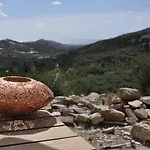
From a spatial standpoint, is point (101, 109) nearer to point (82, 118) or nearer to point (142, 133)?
point (82, 118)

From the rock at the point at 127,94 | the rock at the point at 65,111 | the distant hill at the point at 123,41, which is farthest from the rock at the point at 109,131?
the distant hill at the point at 123,41

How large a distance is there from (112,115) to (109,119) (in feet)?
0.20

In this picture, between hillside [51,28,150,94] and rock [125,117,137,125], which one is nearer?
rock [125,117,137,125]

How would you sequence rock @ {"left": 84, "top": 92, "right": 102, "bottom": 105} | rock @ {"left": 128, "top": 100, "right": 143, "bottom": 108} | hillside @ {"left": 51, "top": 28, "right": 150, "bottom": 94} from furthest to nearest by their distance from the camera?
hillside @ {"left": 51, "top": 28, "right": 150, "bottom": 94} → rock @ {"left": 84, "top": 92, "right": 102, "bottom": 105} → rock @ {"left": 128, "top": 100, "right": 143, "bottom": 108}

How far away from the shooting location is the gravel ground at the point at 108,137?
111 inches

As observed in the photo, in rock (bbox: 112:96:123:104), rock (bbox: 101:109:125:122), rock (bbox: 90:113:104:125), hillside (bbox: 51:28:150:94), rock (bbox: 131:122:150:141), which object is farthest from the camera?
hillside (bbox: 51:28:150:94)

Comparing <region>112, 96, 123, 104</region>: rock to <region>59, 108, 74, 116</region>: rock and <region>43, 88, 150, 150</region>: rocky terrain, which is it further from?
<region>59, 108, 74, 116</region>: rock

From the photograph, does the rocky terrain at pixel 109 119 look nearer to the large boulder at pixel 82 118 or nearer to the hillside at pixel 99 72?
the large boulder at pixel 82 118

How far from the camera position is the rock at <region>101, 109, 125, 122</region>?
3.61 m

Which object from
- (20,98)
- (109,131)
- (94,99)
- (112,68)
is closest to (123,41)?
(112,68)

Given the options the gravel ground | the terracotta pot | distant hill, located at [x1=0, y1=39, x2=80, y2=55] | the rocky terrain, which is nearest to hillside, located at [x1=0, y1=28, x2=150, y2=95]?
the rocky terrain

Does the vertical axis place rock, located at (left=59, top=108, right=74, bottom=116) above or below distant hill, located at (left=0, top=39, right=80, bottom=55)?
below

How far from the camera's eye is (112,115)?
3.61m

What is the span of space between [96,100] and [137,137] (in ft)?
4.83
